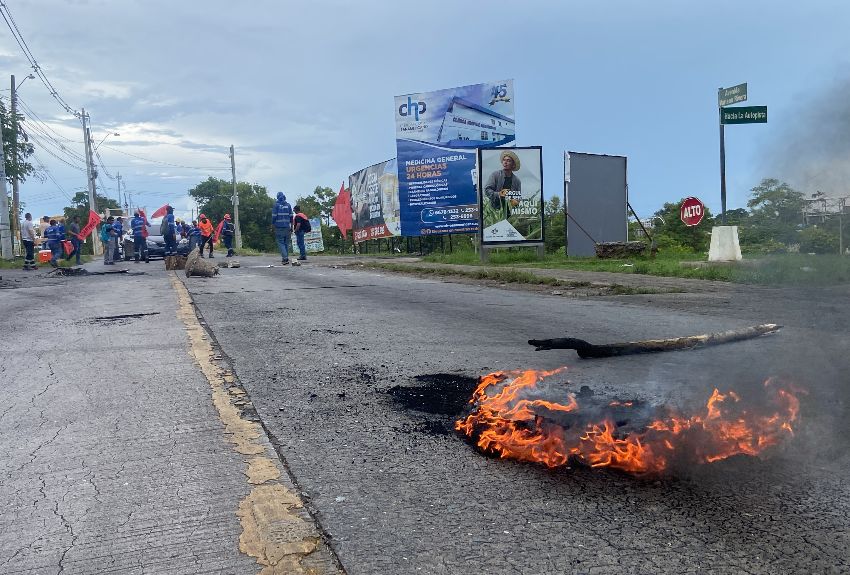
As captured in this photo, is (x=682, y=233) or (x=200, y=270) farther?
(x=682, y=233)

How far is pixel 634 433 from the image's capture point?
3373mm

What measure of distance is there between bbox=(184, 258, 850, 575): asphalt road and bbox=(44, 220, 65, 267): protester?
20.4 meters

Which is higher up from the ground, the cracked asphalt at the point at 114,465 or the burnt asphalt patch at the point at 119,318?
the burnt asphalt patch at the point at 119,318

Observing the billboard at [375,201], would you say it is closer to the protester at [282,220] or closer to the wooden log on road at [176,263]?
the protester at [282,220]

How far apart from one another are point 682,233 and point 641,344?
21.7 meters

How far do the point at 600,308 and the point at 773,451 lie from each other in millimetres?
6198

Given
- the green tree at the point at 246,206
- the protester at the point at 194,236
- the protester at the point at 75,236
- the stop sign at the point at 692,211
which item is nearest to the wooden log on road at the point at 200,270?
the protester at the point at 75,236

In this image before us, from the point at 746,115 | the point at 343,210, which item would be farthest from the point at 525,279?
the point at 343,210

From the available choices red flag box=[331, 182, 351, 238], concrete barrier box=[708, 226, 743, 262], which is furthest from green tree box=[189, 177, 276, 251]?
concrete barrier box=[708, 226, 743, 262]

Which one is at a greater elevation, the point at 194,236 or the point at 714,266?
the point at 194,236

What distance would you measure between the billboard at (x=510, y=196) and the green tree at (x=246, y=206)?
51.2 meters

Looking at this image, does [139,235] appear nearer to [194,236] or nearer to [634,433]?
[194,236]

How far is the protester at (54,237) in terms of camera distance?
25.1m

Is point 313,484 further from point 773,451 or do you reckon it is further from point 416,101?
point 416,101
